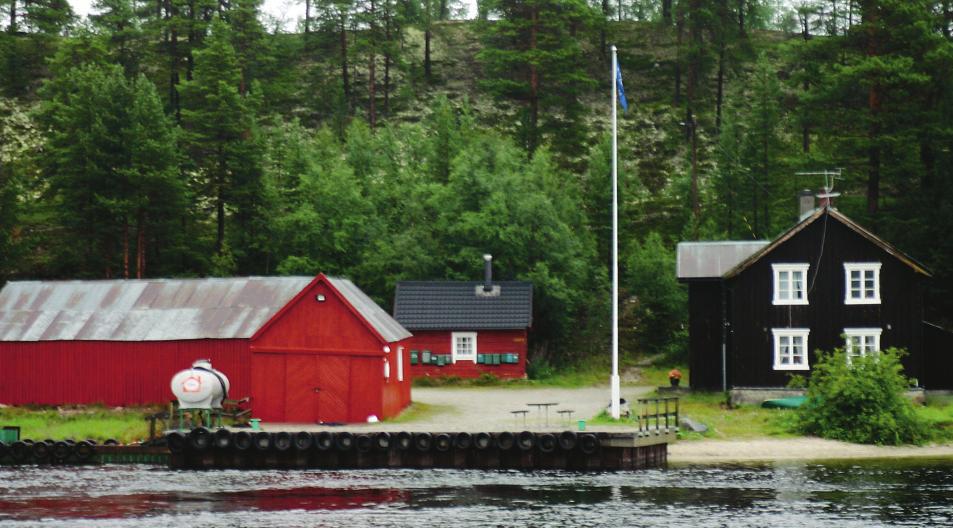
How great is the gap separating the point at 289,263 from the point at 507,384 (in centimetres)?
1410

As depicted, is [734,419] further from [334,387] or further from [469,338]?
[469,338]

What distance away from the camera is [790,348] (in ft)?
158

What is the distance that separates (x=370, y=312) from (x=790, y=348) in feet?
54.1

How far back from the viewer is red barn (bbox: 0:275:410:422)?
140ft

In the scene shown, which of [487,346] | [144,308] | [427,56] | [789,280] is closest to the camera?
[144,308]

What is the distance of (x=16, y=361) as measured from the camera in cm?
4531

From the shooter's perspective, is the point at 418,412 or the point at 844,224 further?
the point at 844,224

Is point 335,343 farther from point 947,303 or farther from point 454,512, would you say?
point 947,303

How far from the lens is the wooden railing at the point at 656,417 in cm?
3825

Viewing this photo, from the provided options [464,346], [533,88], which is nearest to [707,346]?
[464,346]

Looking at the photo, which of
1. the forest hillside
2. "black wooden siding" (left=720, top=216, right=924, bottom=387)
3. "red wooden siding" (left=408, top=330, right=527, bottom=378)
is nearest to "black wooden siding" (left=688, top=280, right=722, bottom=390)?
"black wooden siding" (left=720, top=216, right=924, bottom=387)

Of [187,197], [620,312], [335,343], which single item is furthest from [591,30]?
[335,343]

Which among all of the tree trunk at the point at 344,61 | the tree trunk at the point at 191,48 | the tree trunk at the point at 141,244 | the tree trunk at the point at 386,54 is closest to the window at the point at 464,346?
the tree trunk at the point at 141,244

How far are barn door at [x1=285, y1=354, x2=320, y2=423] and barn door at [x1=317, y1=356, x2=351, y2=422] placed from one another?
0.21m
